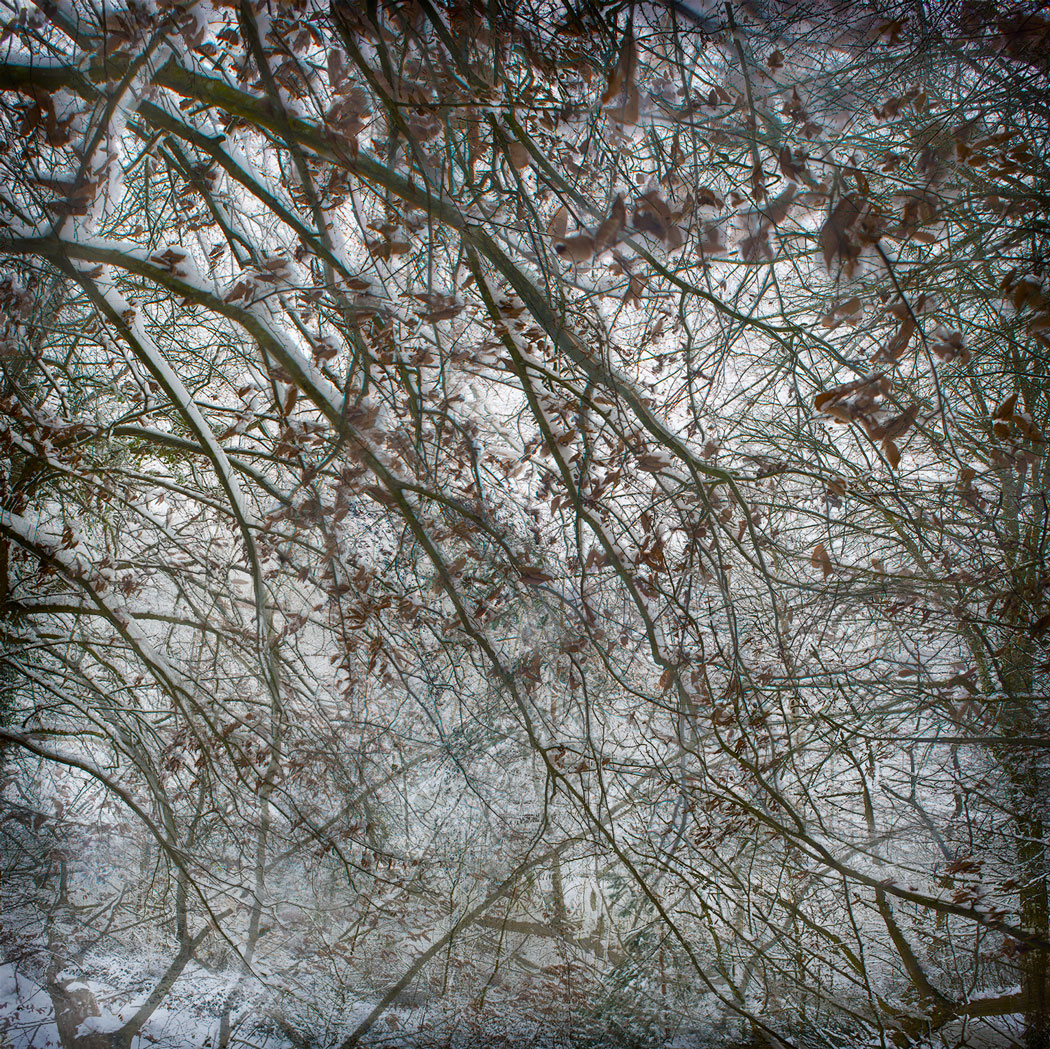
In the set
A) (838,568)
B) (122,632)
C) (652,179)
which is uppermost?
(652,179)

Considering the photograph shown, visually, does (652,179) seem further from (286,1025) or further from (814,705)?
(286,1025)

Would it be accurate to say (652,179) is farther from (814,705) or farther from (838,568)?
(814,705)

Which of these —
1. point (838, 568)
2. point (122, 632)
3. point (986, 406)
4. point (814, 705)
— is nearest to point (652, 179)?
point (838, 568)

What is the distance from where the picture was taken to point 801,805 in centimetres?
197

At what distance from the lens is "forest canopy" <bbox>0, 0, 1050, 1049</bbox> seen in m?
1.42

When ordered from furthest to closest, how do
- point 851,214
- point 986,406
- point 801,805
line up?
point 986,406
point 801,805
point 851,214

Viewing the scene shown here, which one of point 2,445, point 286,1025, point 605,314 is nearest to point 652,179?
point 605,314

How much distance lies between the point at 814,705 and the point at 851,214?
4.69 ft

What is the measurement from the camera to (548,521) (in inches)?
78.7

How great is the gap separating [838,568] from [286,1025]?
2.33 m

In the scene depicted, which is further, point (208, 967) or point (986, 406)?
point (208, 967)

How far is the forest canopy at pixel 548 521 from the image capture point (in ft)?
4.67

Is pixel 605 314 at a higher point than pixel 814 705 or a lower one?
higher

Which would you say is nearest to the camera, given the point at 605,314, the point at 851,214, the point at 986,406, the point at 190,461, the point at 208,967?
the point at 851,214
